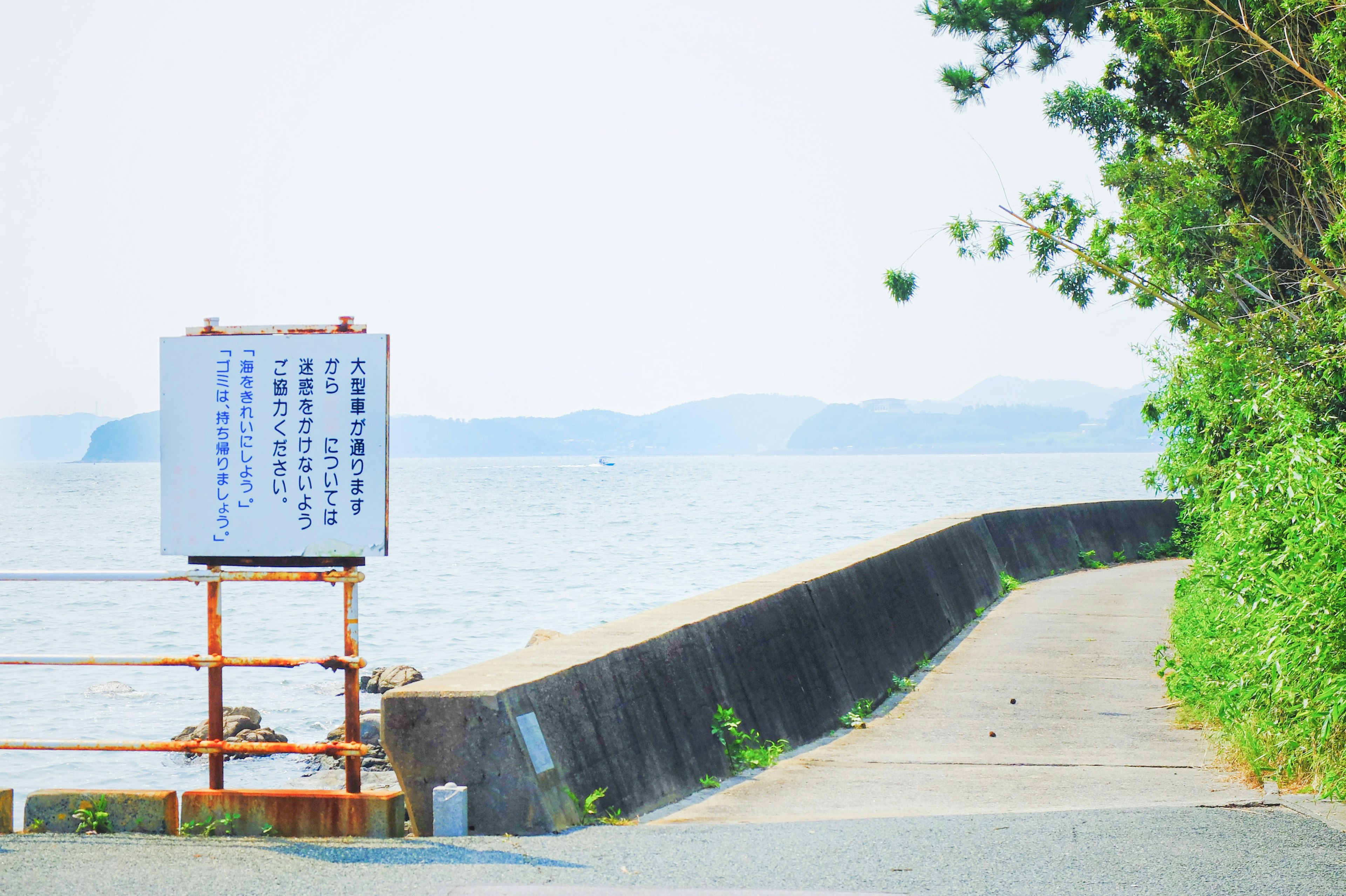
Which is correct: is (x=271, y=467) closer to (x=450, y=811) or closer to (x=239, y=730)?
(x=450, y=811)

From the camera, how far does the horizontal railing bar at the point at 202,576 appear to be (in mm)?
5004

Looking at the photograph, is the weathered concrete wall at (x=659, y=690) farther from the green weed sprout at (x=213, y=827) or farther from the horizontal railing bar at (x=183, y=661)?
the green weed sprout at (x=213, y=827)

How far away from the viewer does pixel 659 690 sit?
618 cm

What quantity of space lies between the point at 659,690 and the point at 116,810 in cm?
275

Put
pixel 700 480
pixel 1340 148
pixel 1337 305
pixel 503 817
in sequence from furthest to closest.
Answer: pixel 700 480 < pixel 1337 305 < pixel 1340 148 < pixel 503 817

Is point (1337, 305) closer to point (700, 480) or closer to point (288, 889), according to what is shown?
point (288, 889)

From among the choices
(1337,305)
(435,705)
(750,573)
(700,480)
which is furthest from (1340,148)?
(700,480)

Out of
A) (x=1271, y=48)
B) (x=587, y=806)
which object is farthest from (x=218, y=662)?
(x=1271, y=48)

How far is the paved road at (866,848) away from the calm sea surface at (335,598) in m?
6.99

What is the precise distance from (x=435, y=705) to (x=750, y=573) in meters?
35.9

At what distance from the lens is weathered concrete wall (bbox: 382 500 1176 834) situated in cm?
493

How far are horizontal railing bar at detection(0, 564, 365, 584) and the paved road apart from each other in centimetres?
114

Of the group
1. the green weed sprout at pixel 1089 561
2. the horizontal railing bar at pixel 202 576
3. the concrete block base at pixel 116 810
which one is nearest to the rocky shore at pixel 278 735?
the concrete block base at pixel 116 810

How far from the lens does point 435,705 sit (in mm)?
4961
